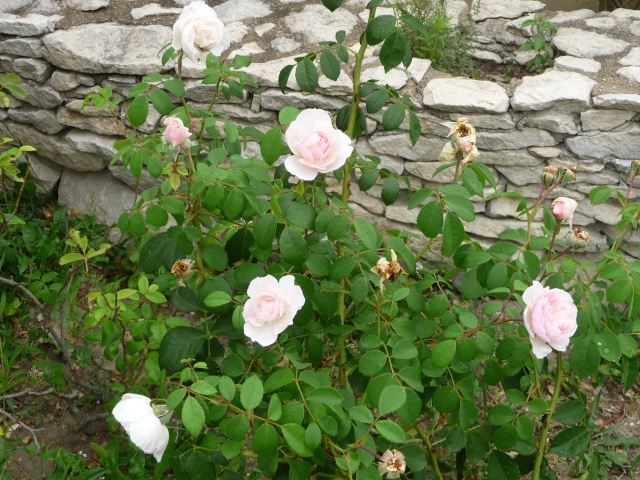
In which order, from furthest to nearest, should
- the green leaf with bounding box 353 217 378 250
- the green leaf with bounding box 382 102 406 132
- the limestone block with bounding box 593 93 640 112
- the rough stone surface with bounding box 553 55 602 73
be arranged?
the rough stone surface with bounding box 553 55 602 73, the limestone block with bounding box 593 93 640 112, the green leaf with bounding box 382 102 406 132, the green leaf with bounding box 353 217 378 250

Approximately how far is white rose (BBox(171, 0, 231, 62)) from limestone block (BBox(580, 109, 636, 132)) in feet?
5.43

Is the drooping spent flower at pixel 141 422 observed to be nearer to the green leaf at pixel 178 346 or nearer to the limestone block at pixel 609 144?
the green leaf at pixel 178 346

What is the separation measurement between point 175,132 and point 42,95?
194cm

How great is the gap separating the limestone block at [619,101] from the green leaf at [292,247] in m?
1.70

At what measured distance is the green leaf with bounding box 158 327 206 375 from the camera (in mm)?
1517

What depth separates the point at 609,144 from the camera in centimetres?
268

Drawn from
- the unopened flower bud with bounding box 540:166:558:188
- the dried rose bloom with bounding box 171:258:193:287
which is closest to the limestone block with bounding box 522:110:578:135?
the unopened flower bud with bounding box 540:166:558:188

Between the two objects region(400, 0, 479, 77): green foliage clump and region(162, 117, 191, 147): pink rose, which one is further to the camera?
region(400, 0, 479, 77): green foliage clump

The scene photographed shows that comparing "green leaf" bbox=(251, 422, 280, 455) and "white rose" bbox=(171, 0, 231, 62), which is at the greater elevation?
"white rose" bbox=(171, 0, 231, 62)

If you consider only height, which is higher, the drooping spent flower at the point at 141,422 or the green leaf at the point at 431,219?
the green leaf at the point at 431,219

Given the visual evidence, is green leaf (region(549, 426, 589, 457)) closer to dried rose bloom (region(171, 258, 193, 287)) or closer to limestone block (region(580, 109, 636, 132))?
dried rose bloom (region(171, 258, 193, 287))

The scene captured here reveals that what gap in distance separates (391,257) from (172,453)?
62cm

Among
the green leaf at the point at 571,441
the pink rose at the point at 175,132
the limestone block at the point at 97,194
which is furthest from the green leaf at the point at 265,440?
the limestone block at the point at 97,194

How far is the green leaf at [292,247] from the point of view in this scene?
55.4 inches
